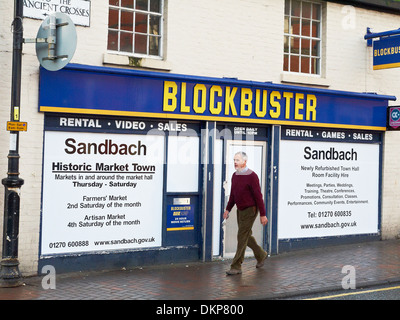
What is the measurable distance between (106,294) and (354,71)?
25.7 ft

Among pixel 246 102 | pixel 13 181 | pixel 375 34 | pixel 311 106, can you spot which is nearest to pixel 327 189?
pixel 311 106

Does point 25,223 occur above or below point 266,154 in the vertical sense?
below

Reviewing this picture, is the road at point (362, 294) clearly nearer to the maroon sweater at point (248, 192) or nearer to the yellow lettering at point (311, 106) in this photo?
the maroon sweater at point (248, 192)

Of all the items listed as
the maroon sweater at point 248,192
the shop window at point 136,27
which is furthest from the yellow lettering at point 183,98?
the maroon sweater at point 248,192

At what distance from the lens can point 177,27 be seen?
36.6 ft

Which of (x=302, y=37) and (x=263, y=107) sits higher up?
(x=302, y=37)

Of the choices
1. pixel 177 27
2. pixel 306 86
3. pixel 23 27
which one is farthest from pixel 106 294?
pixel 306 86

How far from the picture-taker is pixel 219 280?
31.5ft

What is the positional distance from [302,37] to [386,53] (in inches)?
75.0

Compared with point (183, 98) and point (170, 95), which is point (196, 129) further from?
point (170, 95)

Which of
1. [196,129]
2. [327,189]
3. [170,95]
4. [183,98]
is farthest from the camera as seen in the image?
[327,189]

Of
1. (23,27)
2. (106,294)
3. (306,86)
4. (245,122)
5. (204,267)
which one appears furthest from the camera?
(306,86)
